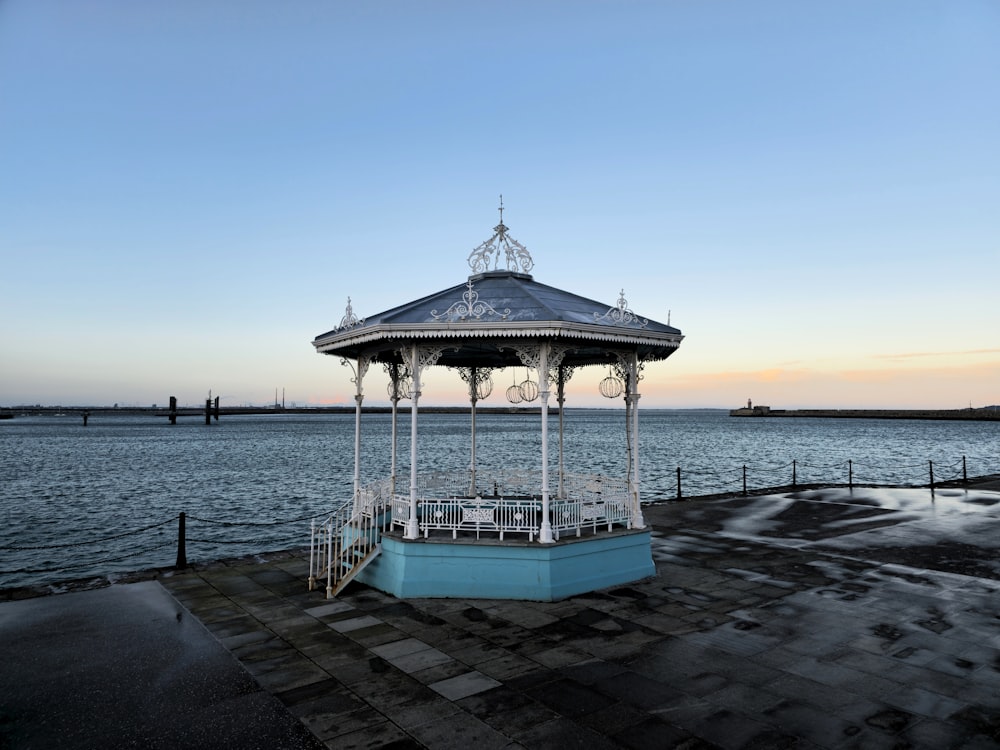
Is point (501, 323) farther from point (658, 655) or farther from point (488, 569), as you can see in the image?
point (658, 655)

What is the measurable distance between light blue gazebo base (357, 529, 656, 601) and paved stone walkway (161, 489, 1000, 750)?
0.39 m

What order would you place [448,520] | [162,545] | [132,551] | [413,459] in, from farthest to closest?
[162,545] < [132,551] < [448,520] < [413,459]

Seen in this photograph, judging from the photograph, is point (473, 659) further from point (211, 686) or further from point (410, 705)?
point (211, 686)

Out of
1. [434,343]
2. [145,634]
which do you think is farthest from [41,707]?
[434,343]

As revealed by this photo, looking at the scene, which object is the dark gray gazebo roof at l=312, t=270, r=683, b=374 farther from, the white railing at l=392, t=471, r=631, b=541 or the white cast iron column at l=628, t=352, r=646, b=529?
the white railing at l=392, t=471, r=631, b=541

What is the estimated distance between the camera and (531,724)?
594 centimetres

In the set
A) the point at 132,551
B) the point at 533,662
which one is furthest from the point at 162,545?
the point at 533,662

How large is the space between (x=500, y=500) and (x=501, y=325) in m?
3.61

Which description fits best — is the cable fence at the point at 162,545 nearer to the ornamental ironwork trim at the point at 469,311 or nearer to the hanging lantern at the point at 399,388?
the hanging lantern at the point at 399,388

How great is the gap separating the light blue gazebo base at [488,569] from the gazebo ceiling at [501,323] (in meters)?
3.58

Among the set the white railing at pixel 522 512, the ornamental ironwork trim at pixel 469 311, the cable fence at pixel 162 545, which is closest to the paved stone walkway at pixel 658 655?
the white railing at pixel 522 512

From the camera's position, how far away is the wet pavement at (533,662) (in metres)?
5.86

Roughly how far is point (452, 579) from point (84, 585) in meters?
7.27

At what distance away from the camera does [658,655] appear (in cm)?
764
